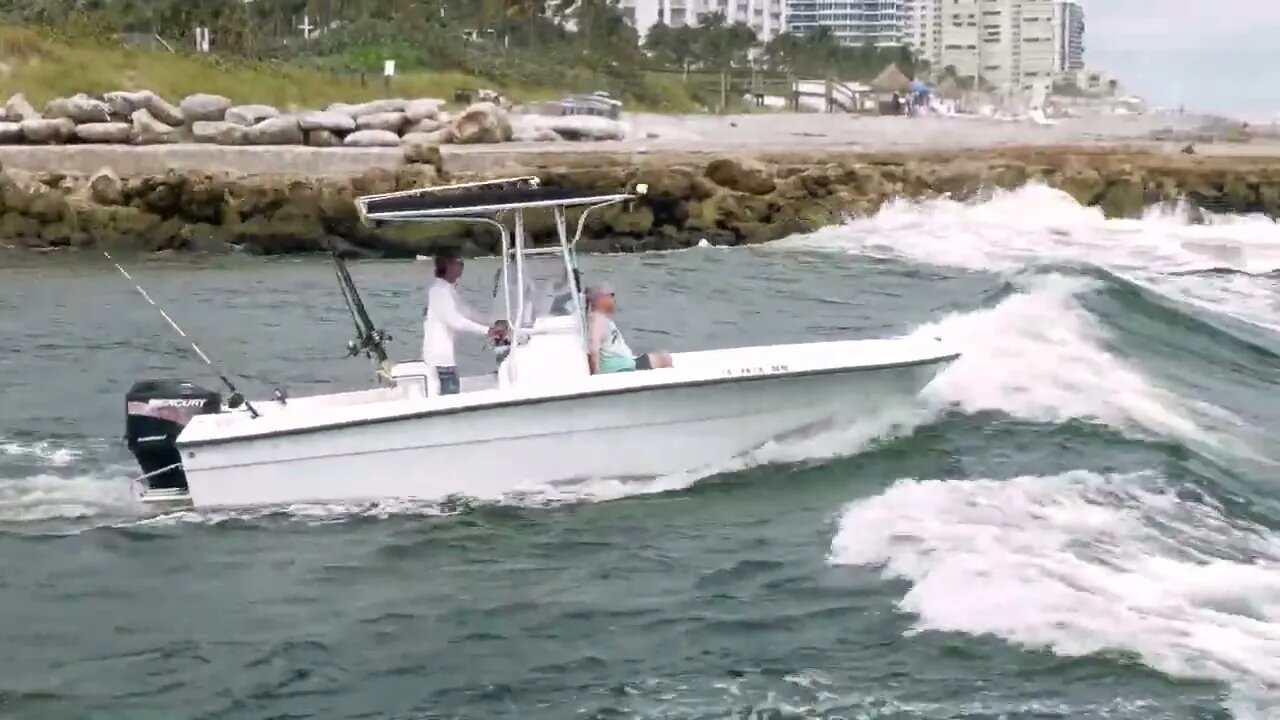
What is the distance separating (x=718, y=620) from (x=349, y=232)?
68.8ft

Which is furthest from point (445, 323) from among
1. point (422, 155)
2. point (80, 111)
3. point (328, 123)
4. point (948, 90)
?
point (948, 90)

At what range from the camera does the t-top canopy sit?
37.1 feet

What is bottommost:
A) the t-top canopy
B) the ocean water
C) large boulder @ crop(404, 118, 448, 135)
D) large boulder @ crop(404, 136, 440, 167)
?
the ocean water

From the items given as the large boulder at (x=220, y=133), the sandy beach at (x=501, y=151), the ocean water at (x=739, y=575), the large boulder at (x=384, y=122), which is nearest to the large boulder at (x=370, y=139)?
the sandy beach at (x=501, y=151)

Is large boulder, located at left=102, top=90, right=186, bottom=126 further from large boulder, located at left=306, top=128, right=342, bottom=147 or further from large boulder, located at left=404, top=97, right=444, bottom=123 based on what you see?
large boulder, located at left=404, top=97, right=444, bottom=123

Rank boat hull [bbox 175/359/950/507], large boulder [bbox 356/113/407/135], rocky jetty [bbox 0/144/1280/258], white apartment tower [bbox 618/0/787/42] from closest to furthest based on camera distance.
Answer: boat hull [bbox 175/359/950/507]
rocky jetty [bbox 0/144/1280/258]
large boulder [bbox 356/113/407/135]
white apartment tower [bbox 618/0/787/42]

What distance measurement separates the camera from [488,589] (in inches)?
399

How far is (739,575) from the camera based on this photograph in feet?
33.7

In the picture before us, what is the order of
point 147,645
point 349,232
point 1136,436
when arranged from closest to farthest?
point 147,645
point 1136,436
point 349,232

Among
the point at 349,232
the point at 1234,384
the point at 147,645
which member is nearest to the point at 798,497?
the point at 147,645

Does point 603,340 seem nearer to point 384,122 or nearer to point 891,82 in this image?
point 384,122

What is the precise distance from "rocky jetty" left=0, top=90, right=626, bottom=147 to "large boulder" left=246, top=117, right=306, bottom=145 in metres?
0.02

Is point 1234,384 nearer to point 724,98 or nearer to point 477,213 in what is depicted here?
point 477,213

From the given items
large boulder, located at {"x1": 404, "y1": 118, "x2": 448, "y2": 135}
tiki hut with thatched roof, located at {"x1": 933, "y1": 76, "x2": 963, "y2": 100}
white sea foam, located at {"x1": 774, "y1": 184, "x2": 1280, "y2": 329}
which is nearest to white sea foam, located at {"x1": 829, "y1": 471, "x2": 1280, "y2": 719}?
white sea foam, located at {"x1": 774, "y1": 184, "x2": 1280, "y2": 329}
